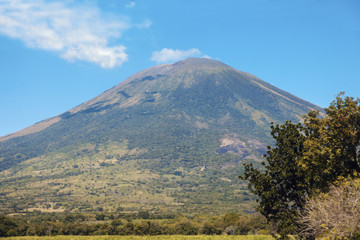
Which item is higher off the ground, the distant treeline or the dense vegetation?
the dense vegetation

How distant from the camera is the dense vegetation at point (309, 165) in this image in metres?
20.4

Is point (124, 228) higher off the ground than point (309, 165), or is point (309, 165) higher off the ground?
point (309, 165)

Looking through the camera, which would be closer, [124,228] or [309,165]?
[309,165]

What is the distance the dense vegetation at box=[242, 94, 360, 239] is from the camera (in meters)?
20.4

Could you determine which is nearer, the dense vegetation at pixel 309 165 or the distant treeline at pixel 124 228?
the dense vegetation at pixel 309 165

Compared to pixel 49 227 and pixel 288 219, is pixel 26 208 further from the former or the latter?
pixel 288 219

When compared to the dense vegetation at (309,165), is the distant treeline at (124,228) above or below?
below

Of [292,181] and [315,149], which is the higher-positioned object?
[315,149]

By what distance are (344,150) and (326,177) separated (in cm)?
229

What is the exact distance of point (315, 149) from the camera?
20766mm

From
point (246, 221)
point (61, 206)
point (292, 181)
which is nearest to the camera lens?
point (292, 181)

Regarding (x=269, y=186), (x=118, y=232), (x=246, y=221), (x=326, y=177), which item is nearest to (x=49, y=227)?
(x=118, y=232)

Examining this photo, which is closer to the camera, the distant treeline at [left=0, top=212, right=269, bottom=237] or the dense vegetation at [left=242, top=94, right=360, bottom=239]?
the dense vegetation at [left=242, top=94, right=360, bottom=239]

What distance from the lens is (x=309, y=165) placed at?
21.5 m
